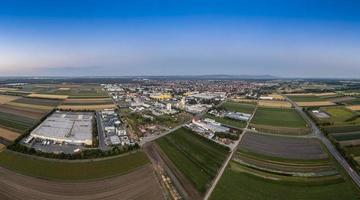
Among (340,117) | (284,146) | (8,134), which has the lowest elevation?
(284,146)

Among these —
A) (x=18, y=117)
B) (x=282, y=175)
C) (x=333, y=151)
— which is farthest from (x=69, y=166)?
(x=333, y=151)

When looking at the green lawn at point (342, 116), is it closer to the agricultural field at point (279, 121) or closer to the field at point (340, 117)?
Answer: the field at point (340, 117)

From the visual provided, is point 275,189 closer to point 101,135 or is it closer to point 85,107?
point 101,135

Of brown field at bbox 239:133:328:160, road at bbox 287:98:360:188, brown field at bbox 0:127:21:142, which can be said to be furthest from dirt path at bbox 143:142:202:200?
brown field at bbox 0:127:21:142

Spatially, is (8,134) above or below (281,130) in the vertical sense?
above

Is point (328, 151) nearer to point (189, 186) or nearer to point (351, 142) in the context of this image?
point (351, 142)

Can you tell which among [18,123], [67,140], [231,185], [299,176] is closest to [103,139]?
[67,140]

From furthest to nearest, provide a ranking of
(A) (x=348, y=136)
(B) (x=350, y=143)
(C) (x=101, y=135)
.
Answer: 1. (C) (x=101, y=135)
2. (A) (x=348, y=136)
3. (B) (x=350, y=143)
